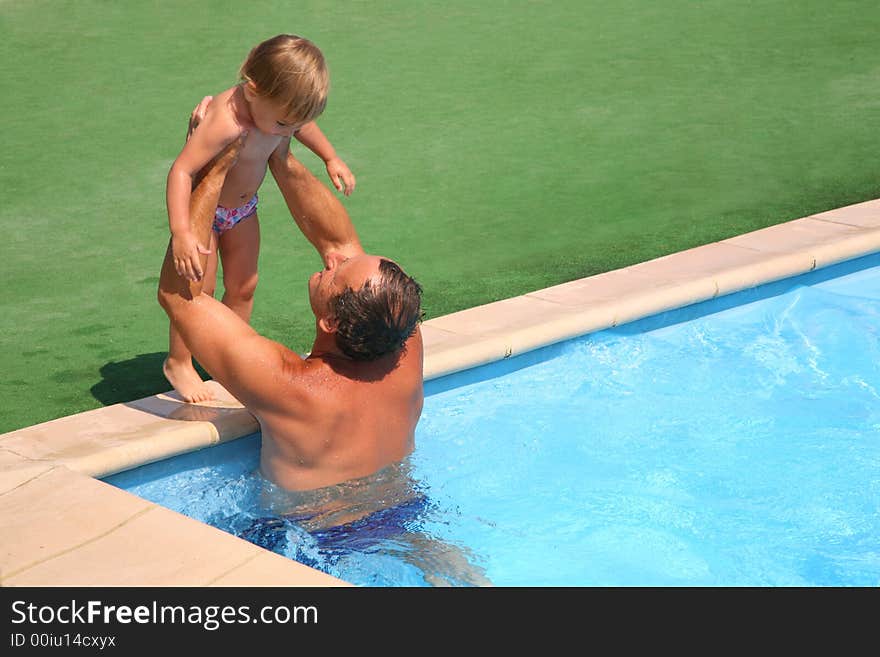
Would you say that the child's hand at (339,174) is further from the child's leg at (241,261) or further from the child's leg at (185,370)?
the child's leg at (185,370)

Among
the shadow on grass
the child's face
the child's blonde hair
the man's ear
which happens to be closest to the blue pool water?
the man's ear

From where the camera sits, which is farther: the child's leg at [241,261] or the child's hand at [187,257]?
the child's leg at [241,261]

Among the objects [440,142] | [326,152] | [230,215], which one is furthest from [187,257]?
[440,142]

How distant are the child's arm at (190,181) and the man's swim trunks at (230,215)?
0.32m

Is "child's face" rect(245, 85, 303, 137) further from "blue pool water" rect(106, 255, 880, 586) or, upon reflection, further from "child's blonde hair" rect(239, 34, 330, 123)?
"blue pool water" rect(106, 255, 880, 586)

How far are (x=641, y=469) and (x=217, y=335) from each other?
1.76 meters

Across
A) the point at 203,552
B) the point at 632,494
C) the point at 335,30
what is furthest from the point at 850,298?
the point at 335,30

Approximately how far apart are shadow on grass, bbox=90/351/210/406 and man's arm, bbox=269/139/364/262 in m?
0.79

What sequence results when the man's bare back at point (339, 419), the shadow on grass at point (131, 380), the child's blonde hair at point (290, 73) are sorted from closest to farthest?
the child's blonde hair at point (290, 73) → the man's bare back at point (339, 419) → the shadow on grass at point (131, 380)

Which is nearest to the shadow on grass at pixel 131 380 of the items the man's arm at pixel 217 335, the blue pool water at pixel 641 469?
the blue pool water at pixel 641 469

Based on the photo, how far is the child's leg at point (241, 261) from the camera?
13.5 feet

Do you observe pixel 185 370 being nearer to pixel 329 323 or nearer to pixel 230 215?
pixel 230 215
